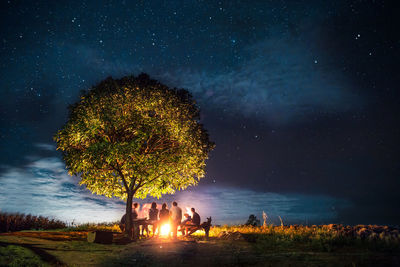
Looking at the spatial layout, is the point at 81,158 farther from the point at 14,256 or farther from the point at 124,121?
the point at 14,256

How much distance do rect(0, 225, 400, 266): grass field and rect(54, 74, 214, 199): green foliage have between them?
565 centimetres

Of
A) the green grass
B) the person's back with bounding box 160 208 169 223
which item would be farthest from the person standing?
the green grass

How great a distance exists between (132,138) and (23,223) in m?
11.7

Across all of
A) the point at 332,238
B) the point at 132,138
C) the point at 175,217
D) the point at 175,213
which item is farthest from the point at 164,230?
the point at 332,238

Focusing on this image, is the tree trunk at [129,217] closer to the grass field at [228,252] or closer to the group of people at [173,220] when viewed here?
the group of people at [173,220]

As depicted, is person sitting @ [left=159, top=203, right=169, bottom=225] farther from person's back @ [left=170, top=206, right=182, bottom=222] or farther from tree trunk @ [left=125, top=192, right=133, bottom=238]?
tree trunk @ [left=125, top=192, right=133, bottom=238]

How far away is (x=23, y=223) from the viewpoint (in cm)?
2364

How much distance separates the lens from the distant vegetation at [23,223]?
72.4 feet

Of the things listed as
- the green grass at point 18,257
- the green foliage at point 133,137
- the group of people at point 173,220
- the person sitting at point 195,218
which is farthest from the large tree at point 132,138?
the green grass at point 18,257

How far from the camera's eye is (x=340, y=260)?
10.3 meters

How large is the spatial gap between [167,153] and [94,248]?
28.0ft

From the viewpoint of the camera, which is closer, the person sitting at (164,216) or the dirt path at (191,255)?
the dirt path at (191,255)

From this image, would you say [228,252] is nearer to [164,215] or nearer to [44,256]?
[164,215]

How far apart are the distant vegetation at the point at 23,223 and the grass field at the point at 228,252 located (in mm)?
7980
